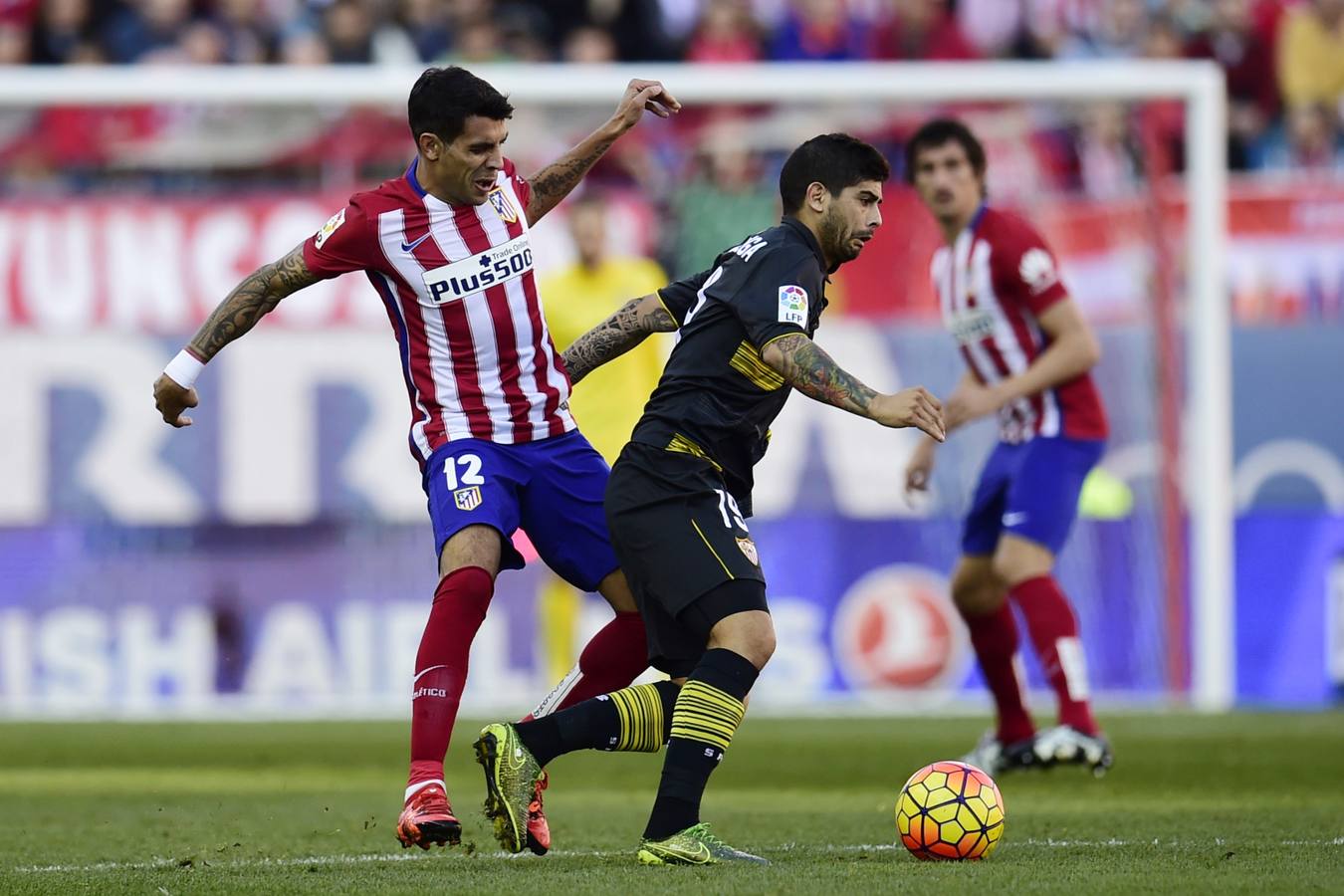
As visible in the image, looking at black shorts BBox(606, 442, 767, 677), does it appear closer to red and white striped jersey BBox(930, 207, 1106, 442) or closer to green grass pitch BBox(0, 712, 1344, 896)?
green grass pitch BBox(0, 712, 1344, 896)

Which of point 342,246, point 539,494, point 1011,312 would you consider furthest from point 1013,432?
point 342,246

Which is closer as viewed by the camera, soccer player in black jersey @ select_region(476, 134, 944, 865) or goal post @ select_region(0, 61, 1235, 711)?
soccer player in black jersey @ select_region(476, 134, 944, 865)

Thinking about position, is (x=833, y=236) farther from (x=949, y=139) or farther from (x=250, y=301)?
(x=949, y=139)

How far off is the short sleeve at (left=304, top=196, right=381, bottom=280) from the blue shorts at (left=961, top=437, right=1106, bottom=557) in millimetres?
3394

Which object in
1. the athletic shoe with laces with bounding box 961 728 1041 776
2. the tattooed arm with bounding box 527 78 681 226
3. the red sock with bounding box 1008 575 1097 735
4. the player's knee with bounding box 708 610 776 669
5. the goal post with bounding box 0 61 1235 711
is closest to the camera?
the player's knee with bounding box 708 610 776 669

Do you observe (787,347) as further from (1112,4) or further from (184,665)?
(1112,4)

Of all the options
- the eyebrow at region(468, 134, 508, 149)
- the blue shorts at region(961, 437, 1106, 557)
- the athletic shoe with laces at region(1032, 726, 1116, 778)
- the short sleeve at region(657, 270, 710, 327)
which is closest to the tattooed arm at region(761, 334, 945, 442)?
the short sleeve at region(657, 270, 710, 327)

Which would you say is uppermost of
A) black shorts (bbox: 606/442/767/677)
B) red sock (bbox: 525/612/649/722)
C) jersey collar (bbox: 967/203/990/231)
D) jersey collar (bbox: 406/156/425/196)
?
jersey collar (bbox: 967/203/990/231)

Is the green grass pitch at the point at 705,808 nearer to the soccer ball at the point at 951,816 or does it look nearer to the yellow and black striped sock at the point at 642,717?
the soccer ball at the point at 951,816

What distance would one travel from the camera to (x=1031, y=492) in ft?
27.9

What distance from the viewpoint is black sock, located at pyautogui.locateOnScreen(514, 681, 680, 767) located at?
225 inches

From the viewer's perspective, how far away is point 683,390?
5762mm

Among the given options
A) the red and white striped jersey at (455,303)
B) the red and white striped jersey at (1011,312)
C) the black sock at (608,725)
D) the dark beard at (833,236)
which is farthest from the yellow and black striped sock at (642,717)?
the red and white striped jersey at (1011,312)

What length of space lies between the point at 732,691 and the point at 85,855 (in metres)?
2.03
